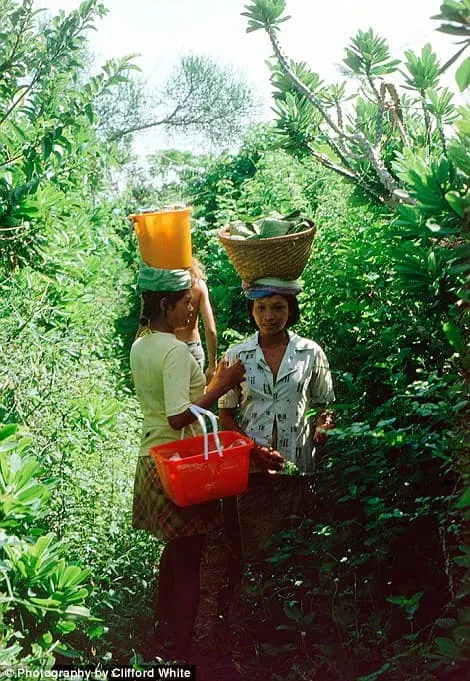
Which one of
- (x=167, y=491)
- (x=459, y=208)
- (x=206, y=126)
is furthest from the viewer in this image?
(x=206, y=126)

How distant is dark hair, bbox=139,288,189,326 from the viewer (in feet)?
12.0

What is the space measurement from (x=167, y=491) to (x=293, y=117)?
2.02 metres

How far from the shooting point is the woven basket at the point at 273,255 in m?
3.77

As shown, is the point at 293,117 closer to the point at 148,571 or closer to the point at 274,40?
the point at 274,40

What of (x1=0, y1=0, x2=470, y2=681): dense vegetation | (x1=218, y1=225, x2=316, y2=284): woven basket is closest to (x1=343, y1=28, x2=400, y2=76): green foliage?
(x1=0, y1=0, x2=470, y2=681): dense vegetation

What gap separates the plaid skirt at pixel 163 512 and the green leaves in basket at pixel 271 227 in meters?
1.05

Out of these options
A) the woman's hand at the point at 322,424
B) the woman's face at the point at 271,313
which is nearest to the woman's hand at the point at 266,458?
the woman's hand at the point at 322,424

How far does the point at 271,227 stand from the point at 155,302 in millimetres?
603

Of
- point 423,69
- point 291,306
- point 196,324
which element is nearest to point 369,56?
point 423,69

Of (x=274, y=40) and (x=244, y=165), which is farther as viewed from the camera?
(x=244, y=165)

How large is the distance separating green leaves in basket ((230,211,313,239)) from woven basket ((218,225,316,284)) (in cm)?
6

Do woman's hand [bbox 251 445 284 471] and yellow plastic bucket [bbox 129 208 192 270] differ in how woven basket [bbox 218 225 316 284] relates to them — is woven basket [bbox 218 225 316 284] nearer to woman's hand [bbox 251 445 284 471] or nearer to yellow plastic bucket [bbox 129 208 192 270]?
yellow plastic bucket [bbox 129 208 192 270]

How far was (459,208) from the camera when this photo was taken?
91.9 inches

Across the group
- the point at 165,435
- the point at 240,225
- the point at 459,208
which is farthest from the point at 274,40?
the point at 459,208
